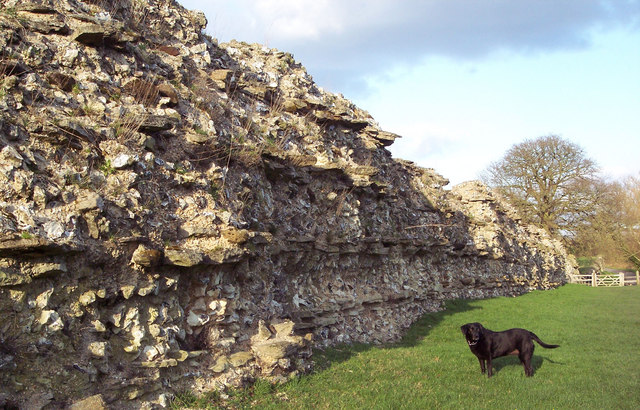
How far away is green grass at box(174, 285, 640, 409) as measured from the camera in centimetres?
777

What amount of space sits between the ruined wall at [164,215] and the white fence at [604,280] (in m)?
31.8

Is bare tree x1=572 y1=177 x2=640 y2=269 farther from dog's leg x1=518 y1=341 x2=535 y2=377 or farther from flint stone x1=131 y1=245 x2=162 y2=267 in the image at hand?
flint stone x1=131 y1=245 x2=162 y2=267

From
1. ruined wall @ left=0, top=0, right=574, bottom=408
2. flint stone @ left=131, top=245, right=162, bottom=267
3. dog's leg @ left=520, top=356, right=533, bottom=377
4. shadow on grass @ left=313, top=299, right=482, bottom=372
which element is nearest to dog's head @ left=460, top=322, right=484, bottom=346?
dog's leg @ left=520, top=356, right=533, bottom=377

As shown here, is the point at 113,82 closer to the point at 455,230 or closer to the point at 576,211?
the point at 455,230

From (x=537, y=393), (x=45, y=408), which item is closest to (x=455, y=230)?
(x=537, y=393)

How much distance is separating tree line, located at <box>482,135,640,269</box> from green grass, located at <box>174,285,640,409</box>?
95.9ft

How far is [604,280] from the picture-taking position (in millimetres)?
40531

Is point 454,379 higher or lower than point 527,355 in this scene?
lower

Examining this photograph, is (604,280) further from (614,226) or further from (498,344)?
(498,344)

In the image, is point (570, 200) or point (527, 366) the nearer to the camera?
point (527, 366)

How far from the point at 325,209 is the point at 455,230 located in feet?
41.6

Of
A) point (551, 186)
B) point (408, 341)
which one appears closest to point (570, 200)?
point (551, 186)

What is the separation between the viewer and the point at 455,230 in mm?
24078

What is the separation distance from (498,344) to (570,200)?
38.2 metres
